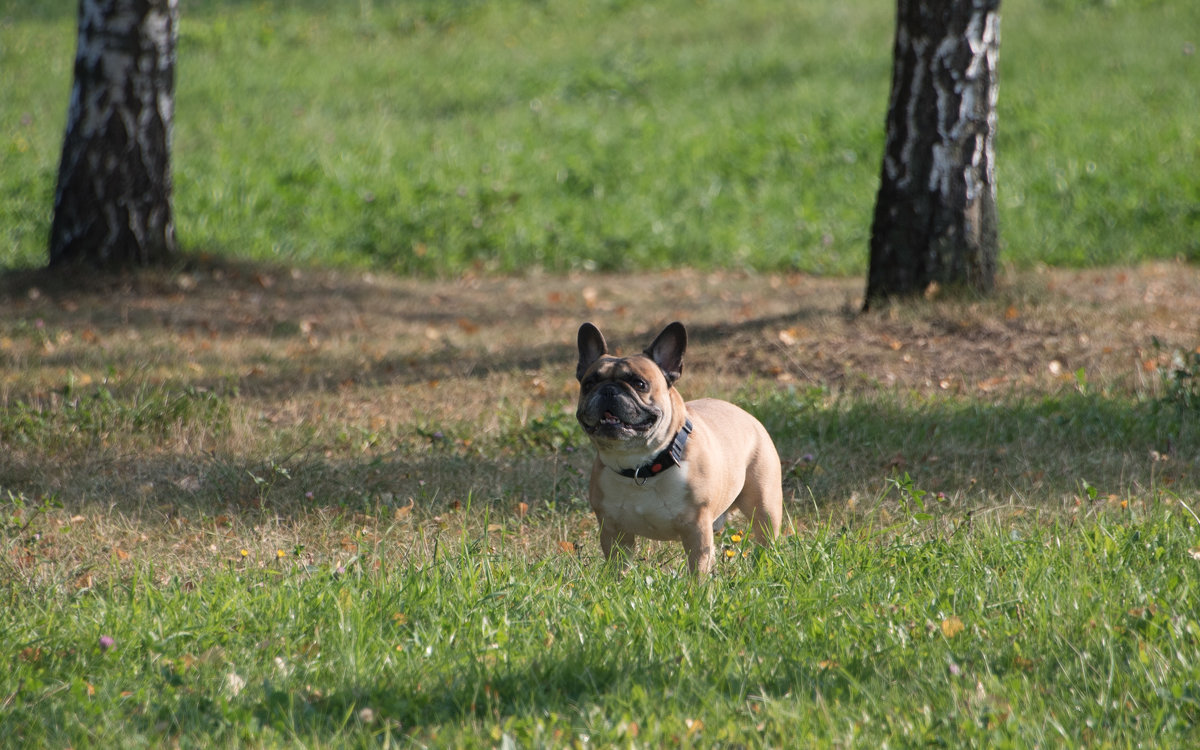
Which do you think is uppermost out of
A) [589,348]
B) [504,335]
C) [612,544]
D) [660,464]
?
[589,348]

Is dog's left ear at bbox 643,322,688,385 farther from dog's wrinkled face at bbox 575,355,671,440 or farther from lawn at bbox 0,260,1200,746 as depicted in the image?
lawn at bbox 0,260,1200,746

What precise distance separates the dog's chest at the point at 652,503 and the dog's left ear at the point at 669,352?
1.38 ft

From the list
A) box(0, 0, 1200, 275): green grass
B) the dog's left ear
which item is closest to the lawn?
the dog's left ear

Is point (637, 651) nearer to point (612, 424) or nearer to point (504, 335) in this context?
point (612, 424)

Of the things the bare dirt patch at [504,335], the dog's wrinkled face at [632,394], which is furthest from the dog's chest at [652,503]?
the bare dirt patch at [504,335]

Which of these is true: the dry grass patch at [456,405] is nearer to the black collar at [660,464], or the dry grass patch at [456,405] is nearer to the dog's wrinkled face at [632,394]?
the black collar at [660,464]

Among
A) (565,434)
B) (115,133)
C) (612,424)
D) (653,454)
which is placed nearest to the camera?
(612,424)

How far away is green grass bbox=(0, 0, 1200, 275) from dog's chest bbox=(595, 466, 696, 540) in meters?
8.12

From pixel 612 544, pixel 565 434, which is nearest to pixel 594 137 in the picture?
pixel 565 434

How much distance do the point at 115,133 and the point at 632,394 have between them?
7106 mm

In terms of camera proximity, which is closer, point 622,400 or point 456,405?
point 622,400

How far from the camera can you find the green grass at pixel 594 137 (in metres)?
12.5

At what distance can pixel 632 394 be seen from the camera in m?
4.07

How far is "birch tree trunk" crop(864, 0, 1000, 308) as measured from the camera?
26.4 feet
